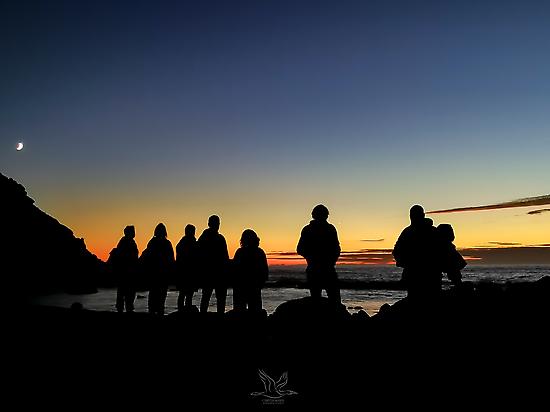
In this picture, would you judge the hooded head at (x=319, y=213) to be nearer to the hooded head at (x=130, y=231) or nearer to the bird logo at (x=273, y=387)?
the bird logo at (x=273, y=387)

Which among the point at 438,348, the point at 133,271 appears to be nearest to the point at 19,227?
the point at 133,271

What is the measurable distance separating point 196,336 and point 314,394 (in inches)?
140

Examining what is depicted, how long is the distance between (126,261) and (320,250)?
643 centimetres

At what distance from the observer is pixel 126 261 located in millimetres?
12688

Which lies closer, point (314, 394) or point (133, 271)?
point (314, 394)

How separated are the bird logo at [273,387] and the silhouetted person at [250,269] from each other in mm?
4290

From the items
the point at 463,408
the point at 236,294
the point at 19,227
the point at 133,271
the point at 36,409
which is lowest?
the point at 463,408

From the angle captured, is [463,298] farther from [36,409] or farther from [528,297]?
[36,409]

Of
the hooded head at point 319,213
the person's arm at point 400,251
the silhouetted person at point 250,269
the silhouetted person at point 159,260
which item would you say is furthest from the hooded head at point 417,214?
the silhouetted person at point 159,260

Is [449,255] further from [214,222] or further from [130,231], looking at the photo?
[130,231]

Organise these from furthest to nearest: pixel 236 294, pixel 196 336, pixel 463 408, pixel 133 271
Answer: pixel 133 271 < pixel 236 294 < pixel 196 336 < pixel 463 408

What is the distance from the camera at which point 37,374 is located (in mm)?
6426

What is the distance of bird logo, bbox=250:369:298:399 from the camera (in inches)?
237

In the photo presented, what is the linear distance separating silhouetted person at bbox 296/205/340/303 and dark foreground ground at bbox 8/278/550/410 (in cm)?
50
